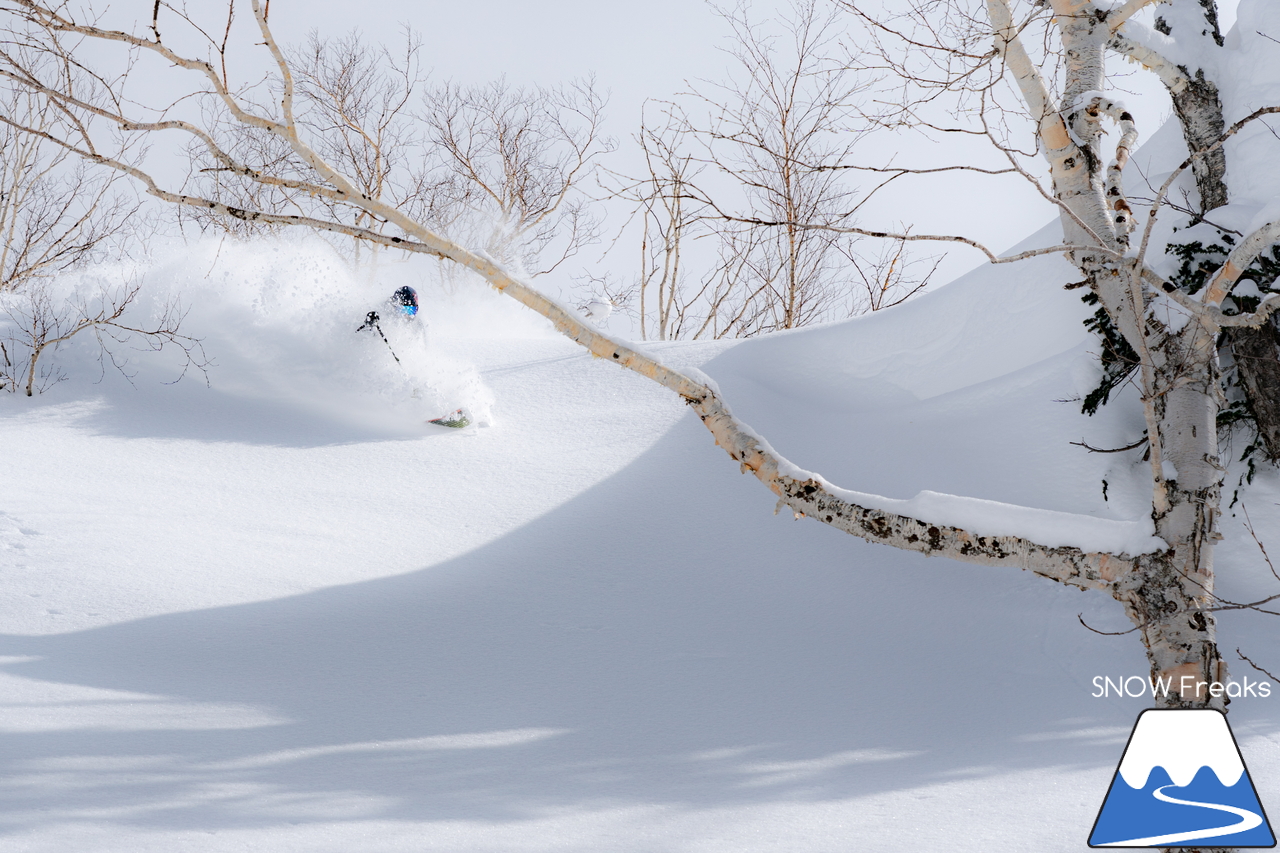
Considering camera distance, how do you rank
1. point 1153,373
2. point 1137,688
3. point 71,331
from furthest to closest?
point 71,331 < point 1137,688 < point 1153,373

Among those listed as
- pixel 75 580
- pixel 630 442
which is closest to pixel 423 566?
pixel 75 580

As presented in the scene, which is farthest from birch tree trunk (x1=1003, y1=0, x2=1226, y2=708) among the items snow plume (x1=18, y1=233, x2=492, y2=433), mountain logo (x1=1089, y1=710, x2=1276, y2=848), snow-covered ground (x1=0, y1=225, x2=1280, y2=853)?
snow plume (x1=18, y1=233, x2=492, y2=433)

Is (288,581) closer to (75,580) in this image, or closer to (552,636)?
(75,580)

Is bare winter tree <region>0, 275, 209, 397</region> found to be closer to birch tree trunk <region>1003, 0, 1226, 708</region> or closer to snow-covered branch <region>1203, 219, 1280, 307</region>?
birch tree trunk <region>1003, 0, 1226, 708</region>

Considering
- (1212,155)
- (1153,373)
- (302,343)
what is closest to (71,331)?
(302,343)

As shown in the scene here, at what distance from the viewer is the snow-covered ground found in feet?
9.77

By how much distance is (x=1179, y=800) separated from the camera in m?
2.11

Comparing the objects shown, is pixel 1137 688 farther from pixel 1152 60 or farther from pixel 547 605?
pixel 1152 60

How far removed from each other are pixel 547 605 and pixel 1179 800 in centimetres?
336

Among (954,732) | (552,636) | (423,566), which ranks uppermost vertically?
(423,566)

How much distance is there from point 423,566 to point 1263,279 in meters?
5.22

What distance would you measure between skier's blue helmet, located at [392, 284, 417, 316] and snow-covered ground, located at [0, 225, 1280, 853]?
0.22m

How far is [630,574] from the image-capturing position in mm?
5258

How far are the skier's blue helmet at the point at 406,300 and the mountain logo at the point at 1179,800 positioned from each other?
7037mm
